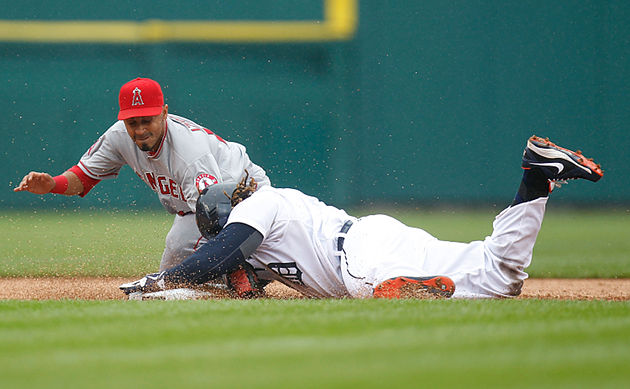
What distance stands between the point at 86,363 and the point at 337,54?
824cm

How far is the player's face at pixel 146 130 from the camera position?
4.20m

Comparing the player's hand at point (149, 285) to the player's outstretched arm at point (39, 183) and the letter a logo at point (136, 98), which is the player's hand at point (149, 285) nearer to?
the player's outstretched arm at point (39, 183)

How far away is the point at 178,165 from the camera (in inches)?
165

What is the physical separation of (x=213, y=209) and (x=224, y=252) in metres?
0.27

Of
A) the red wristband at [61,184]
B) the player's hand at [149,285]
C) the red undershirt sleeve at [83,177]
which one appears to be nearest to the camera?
the player's hand at [149,285]

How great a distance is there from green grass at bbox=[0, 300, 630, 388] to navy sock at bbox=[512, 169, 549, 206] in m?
0.53

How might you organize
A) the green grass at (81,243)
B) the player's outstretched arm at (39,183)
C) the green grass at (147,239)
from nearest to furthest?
the player's outstretched arm at (39,183)
the green grass at (81,243)
the green grass at (147,239)

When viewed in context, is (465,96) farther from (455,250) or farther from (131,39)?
(455,250)

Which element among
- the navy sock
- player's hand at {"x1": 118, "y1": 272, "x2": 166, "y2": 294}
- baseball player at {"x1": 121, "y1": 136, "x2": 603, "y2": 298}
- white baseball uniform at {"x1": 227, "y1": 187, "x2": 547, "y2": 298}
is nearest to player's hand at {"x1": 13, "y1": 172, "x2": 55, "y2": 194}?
player's hand at {"x1": 118, "y1": 272, "x2": 166, "y2": 294}

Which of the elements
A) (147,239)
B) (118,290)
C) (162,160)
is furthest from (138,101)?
(147,239)

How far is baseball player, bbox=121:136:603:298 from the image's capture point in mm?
3420

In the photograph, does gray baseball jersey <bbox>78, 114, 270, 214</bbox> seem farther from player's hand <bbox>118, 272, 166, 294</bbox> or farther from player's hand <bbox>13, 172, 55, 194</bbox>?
player's hand <bbox>118, 272, 166, 294</bbox>

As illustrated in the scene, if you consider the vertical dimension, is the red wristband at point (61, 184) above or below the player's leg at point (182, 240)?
above

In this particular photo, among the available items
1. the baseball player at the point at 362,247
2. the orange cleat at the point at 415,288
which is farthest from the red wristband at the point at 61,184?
the orange cleat at the point at 415,288
